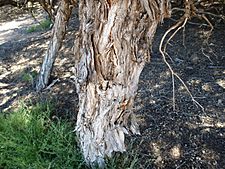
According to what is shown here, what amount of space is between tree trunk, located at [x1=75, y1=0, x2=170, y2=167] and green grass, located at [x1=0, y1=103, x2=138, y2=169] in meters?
0.12

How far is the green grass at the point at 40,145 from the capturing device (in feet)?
8.69

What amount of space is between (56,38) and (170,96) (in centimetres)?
126

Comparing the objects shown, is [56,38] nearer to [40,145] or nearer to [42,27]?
[40,145]

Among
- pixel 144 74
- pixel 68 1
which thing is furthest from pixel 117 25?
pixel 144 74

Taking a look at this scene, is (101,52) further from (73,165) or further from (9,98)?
(9,98)

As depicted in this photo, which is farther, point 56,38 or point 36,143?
point 56,38

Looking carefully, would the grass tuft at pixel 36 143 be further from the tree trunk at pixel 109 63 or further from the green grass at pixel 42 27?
the green grass at pixel 42 27

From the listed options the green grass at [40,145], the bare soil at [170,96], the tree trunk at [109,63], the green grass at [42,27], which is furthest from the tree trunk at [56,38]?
the green grass at [42,27]

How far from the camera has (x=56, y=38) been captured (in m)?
3.66

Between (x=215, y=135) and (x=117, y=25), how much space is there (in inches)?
50.6

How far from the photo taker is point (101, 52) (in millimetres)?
2107

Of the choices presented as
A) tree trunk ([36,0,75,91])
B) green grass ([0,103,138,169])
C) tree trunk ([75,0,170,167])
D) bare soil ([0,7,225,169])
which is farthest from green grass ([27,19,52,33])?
tree trunk ([75,0,170,167])

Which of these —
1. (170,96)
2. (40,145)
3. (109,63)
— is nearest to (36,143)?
(40,145)

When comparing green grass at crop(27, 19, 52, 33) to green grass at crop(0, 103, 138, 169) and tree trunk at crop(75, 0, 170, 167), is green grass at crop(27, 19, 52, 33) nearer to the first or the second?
green grass at crop(0, 103, 138, 169)
